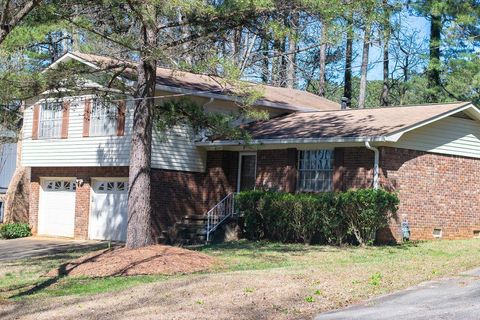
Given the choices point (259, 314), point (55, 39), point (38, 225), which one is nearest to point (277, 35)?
point (259, 314)

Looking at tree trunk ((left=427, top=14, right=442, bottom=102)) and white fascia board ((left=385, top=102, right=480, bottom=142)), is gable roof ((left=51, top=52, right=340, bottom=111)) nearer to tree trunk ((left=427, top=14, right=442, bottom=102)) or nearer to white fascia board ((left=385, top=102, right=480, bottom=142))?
white fascia board ((left=385, top=102, right=480, bottom=142))

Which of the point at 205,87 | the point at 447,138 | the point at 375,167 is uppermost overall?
the point at 205,87

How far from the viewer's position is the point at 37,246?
23094 mm

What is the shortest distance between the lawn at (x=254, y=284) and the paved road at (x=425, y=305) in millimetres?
427

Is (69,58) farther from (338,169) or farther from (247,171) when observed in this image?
(338,169)

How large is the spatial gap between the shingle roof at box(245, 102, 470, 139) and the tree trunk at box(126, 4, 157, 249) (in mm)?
5529

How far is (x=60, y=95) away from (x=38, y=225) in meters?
10.4

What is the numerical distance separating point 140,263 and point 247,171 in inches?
351

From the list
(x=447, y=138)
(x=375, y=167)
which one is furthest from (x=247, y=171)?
(x=447, y=138)

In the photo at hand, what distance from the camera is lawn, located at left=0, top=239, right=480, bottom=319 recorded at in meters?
10.9

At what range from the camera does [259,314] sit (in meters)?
10.4

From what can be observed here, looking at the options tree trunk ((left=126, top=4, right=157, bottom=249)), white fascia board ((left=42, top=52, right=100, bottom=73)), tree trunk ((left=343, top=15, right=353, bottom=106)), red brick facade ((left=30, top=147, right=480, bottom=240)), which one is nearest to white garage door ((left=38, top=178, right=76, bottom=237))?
red brick facade ((left=30, top=147, right=480, bottom=240))

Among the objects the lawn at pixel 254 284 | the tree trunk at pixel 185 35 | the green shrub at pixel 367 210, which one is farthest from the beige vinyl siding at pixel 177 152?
the green shrub at pixel 367 210

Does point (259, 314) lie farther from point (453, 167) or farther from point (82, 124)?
point (82, 124)
